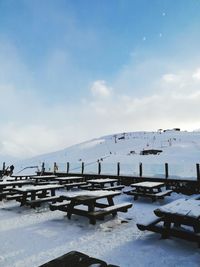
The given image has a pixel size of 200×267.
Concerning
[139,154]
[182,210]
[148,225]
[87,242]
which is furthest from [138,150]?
[87,242]

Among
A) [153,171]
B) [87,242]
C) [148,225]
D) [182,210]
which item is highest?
[153,171]

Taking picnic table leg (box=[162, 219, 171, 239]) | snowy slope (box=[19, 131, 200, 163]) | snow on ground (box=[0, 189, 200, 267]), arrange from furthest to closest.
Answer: snowy slope (box=[19, 131, 200, 163])
picnic table leg (box=[162, 219, 171, 239])
snow on ground (box=[0, 189, 200, 267])

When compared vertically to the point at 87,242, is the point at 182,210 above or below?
above

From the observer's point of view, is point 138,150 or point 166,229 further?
point 138,150

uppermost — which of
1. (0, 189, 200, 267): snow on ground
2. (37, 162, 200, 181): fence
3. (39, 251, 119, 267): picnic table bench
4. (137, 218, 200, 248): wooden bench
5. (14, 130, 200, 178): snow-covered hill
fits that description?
(14, 130, 200, 178): snow-covered hill

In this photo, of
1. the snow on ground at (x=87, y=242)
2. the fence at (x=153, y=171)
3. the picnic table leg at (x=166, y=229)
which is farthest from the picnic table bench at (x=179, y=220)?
the fence at (x=153, y=171)

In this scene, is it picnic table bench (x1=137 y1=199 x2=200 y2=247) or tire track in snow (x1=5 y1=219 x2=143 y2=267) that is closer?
tire track in snow (x1=5 y1=219 x2=143 y2=267)

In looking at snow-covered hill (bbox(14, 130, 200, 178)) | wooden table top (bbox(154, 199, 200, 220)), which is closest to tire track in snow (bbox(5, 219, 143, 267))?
wooden table top (bbox(154, 199, 200, 220))

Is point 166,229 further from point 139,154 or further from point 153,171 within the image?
point 139,154

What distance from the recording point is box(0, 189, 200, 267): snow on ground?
4637 mm

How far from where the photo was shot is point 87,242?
5.56m

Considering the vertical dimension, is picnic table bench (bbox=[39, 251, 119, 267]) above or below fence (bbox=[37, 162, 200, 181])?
below

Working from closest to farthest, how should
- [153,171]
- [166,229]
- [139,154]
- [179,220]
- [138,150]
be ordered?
[179,220], [166,229], [153,171], [139,154], [138,150]

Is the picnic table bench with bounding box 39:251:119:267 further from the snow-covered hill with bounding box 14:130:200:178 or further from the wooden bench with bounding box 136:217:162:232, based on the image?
the snow-covered hill with bounding box 14:130:200:178
